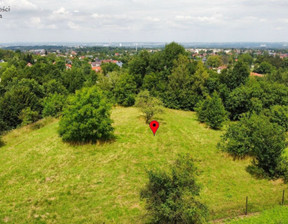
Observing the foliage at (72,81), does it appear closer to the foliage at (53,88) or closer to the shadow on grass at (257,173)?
the foliage at (53,88)

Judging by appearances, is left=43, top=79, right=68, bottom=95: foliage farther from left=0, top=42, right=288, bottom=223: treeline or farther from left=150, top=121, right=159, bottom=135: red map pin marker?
left=150, top=121, right=159, bottom=135: red map pin marker

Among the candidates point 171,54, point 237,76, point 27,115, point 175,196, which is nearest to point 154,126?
point 175,196

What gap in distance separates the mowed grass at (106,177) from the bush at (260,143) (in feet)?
4.29

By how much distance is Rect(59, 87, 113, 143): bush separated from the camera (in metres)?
21.9

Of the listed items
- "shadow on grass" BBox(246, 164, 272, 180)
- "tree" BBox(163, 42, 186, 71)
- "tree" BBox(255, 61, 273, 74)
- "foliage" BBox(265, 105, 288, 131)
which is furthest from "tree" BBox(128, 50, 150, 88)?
"tree" BBox(255, 61, 273, 74)

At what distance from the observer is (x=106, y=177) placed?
1836 cm

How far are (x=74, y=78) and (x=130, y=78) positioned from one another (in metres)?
16.3

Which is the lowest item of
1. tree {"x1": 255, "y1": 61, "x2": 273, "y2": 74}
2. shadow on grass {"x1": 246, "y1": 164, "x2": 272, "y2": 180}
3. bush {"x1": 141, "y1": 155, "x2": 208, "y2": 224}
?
shadow on grass {"x1": 246, "y1": 164, "x2": 272, "y2": 180}

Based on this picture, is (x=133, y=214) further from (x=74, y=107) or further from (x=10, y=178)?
(x=74, y=107)


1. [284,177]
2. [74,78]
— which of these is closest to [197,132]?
[284,177]

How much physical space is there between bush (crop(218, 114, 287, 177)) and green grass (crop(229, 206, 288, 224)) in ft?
15.9

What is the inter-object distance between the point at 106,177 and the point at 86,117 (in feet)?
22.7

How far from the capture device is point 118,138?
82.1 ft

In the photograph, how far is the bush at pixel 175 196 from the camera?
10555mm
